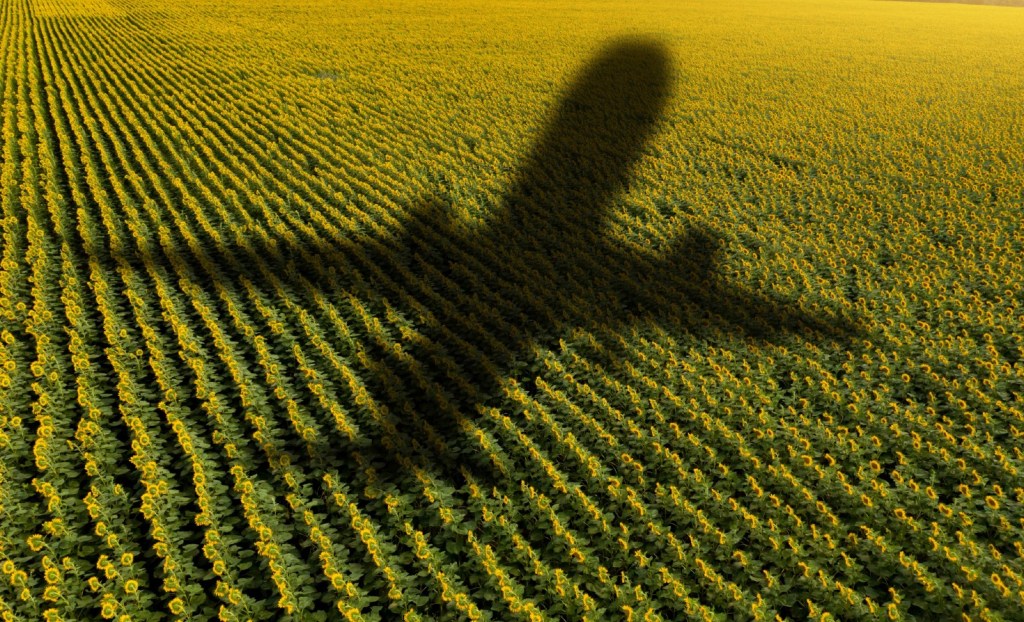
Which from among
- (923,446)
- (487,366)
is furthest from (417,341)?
(923,446)

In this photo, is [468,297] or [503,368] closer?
[503,368]

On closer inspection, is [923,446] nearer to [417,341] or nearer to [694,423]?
[694,423]

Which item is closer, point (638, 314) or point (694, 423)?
point (694, 423)

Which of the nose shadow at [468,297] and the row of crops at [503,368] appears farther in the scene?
the nose shadow at [468,297]

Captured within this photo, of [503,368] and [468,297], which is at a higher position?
[468,297]
